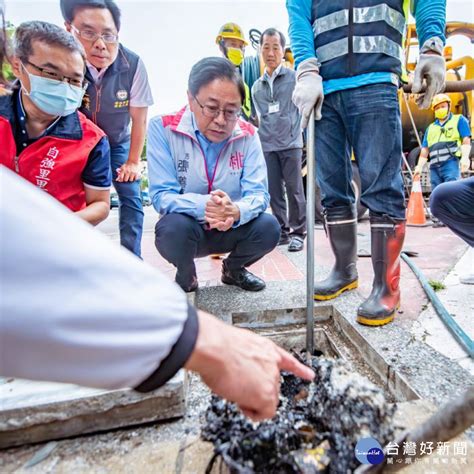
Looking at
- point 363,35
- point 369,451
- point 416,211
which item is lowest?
point 416,211

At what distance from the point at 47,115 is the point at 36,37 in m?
0.30

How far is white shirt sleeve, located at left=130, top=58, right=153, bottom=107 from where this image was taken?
219cm

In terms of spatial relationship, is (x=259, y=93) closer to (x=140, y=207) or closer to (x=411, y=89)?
(x=140, y=207)

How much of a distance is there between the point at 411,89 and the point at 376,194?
1.69 ft

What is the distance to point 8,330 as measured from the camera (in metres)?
0.35

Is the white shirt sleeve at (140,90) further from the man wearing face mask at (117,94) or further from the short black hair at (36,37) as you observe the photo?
the short black hair at (36,37)

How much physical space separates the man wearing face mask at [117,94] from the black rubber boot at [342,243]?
1.36m

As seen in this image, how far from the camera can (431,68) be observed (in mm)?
1479

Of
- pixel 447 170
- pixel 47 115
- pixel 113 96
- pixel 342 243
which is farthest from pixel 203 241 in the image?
pixel 447 170

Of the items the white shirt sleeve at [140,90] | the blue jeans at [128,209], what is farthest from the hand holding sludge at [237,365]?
the white shirt sleeve at [140,90]

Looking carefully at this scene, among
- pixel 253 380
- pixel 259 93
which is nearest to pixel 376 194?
pixel 253 380

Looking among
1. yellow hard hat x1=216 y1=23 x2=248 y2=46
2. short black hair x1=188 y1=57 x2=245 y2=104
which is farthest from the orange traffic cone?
short black hair x1=188 y1=57 x2=245 y2=104

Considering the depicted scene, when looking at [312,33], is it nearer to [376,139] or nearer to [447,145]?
[376,139]

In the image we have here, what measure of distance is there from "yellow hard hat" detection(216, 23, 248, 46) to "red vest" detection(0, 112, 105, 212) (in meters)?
2.93
